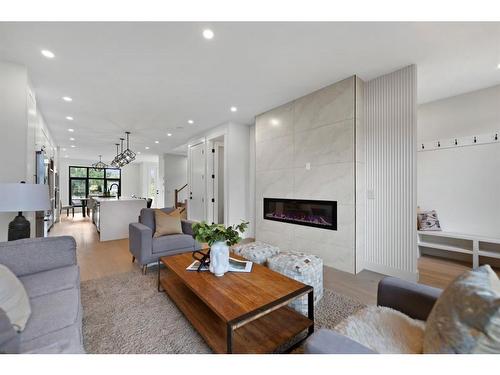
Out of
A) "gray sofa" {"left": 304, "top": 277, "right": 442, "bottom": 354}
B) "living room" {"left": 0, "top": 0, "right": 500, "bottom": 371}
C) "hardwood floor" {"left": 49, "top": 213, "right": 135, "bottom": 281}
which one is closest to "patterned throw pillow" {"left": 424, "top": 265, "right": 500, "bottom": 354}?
"living room" {"left": 0, "top": 0, "right": 500, "bottom": 371}

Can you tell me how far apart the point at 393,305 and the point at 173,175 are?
29.7 feet

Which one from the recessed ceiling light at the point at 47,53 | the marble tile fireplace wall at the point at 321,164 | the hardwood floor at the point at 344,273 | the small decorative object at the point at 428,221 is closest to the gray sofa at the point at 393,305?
the hardwood floor at the point at 344,273

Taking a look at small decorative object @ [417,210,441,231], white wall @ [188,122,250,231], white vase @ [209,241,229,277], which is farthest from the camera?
white wall @ [188,122,250,231]

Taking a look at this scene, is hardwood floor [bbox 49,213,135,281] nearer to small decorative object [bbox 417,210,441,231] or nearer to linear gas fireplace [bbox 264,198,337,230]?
linear gas fireplace [bbox 264,198,337,230]

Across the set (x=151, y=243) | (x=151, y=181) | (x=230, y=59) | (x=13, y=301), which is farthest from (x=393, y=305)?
(x=151, y=181)

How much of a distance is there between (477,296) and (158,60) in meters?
3.19

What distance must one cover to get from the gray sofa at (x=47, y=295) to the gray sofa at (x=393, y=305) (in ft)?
3.33

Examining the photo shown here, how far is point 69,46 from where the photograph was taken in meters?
2.26

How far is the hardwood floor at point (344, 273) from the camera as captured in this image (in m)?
2.49

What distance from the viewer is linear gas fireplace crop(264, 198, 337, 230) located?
3.19 m

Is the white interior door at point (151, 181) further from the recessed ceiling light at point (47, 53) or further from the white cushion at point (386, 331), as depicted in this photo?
the white cushion at point (386, 331)

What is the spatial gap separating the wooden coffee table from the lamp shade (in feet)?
4.97

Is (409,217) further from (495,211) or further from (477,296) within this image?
(477,296)

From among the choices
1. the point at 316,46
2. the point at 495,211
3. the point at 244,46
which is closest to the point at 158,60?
the point at 244,46
